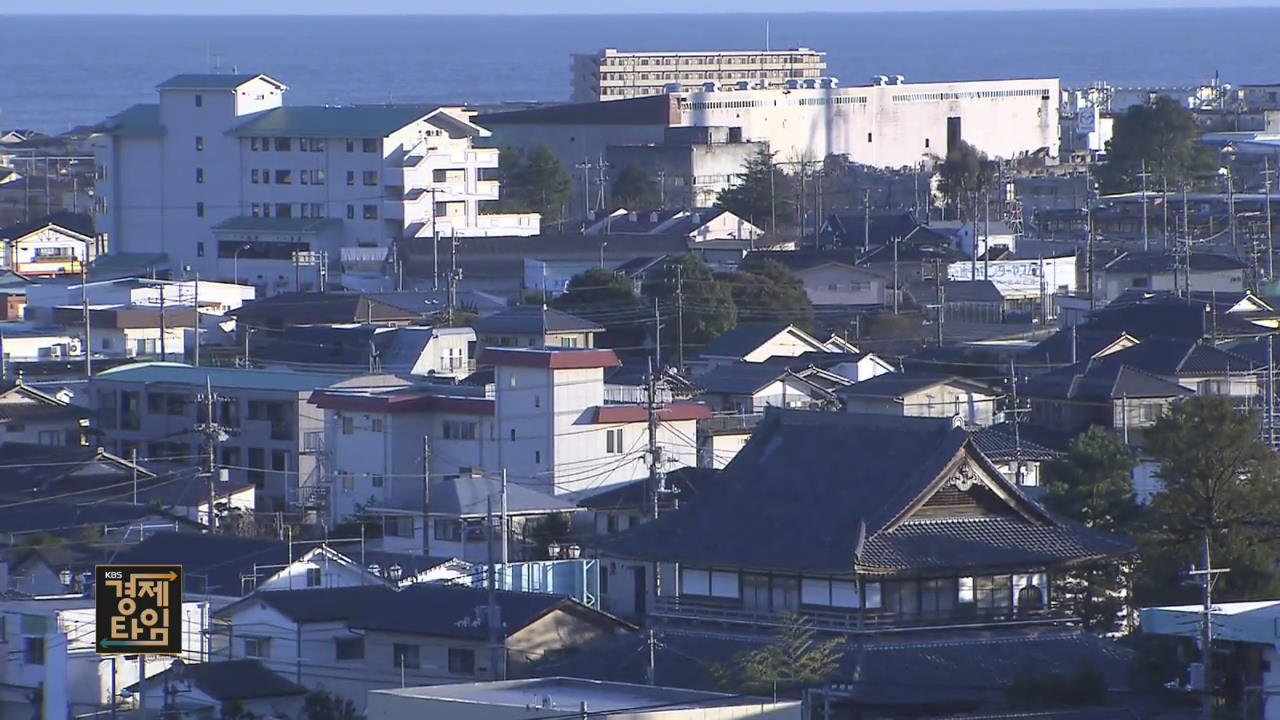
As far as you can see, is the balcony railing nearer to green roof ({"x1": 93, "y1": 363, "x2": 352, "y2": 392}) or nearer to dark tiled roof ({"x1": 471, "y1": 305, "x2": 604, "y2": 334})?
green roof ({"x1": 93, "y1": 363, "x2": 352, "y2": 392})

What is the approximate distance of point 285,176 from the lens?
122 ft

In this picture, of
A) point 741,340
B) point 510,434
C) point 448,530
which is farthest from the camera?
point 741,340

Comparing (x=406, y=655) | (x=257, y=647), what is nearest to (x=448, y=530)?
(x=257, y=647)

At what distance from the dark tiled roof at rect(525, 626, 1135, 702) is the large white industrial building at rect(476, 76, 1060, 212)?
34.5 meters

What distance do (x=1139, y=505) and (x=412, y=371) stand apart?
33.7 ft

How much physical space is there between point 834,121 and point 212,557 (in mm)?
39044

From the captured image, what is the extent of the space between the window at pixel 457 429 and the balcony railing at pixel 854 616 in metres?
6.49

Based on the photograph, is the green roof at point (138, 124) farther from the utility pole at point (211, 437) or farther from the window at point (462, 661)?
the window at point (462, 661)

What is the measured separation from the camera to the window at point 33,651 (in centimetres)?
1329

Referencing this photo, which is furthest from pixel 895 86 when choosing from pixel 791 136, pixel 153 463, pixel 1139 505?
pixel 1139 505

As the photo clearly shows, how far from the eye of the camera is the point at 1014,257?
107 feet

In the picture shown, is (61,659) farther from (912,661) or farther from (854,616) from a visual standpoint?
(912,661)

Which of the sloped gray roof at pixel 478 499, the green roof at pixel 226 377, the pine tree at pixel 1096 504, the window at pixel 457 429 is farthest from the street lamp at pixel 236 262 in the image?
the pine tree at pixel 1096 504

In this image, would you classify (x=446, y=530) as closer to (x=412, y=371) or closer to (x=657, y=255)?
(x=412, y=371)
